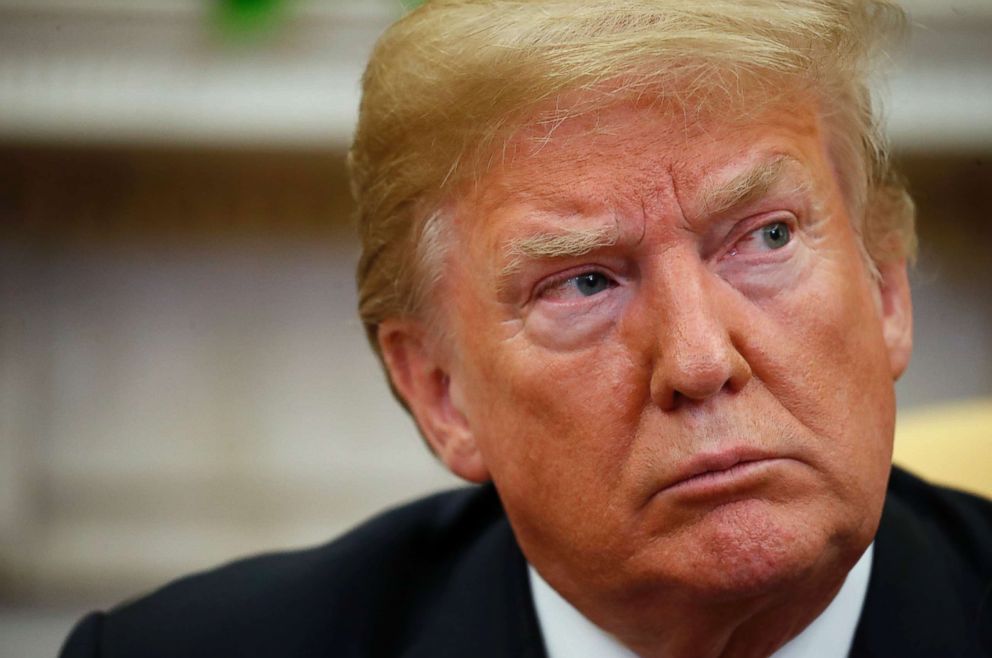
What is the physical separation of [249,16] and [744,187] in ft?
7.68

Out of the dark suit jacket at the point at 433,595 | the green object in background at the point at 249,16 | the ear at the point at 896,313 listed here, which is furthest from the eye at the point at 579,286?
the green object in background at the point at 249,16

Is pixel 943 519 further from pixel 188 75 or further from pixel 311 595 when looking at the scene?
pixel 188 75

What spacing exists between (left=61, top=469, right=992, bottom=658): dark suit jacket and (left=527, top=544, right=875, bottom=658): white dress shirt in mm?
19

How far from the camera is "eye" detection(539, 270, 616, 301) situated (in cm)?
141

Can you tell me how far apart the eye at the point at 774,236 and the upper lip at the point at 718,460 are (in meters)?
0.25

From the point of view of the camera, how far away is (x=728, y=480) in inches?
51.1

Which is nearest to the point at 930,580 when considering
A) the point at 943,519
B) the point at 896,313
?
the point at 943,519

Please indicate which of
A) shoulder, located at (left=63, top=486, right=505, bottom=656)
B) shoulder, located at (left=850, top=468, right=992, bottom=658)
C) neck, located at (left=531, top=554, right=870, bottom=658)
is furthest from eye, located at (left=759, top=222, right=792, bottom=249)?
shoulder, located at (left=63, top=486, right=505, bottom=656)

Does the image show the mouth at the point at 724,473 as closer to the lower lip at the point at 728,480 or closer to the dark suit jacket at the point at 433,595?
the lower lip at the point at 728,480

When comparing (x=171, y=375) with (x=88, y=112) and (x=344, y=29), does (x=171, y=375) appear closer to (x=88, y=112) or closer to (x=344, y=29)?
(x=88, y=112)

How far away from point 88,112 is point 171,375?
89 cm

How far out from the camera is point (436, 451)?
173cm

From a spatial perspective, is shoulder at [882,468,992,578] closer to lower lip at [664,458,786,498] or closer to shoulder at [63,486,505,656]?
lower lip at [664,458,786,498]

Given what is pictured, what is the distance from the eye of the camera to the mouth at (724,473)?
130 cm
